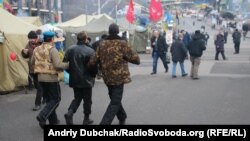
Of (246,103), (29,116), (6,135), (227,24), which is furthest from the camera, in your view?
(227,24)

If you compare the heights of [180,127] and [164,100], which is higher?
[180,127]

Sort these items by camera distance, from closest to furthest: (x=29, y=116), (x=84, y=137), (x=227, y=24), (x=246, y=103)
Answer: (x=84, y=137), (x=29, y=116), (x=246, y=103), (x=227, y=24)

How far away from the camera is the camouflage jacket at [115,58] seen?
681 centimetres

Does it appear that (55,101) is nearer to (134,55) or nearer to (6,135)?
(6,135)

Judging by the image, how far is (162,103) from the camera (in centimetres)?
998

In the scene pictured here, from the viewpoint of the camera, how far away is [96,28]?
24.3 metres

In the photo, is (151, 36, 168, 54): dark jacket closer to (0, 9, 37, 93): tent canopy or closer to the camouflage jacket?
(0, 9, 37, 93): tent canopy

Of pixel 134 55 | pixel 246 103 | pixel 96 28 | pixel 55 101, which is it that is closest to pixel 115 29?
pixel 134 55

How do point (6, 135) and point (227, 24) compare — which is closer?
point (6, 135)

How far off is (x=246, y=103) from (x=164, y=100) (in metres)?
1.93

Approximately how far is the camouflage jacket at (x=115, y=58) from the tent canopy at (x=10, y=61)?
5.92 meters

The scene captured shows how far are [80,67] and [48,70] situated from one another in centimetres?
57

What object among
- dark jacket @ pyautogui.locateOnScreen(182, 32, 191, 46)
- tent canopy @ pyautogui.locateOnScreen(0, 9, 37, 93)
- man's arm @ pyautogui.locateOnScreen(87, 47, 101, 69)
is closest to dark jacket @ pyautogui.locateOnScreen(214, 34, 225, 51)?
dark jacket @ pyautogui.locateOnScreen(182, 32, 191, 46)

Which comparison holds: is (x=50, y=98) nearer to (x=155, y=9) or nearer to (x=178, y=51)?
(x=178, y=51)
